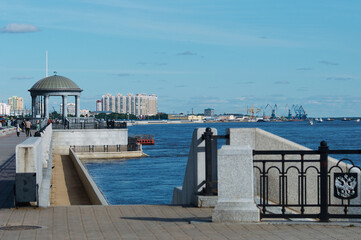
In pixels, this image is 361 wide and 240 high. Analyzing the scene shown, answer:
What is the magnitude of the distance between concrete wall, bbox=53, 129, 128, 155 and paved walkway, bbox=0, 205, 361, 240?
165 feet

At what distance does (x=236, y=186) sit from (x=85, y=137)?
55.1 m

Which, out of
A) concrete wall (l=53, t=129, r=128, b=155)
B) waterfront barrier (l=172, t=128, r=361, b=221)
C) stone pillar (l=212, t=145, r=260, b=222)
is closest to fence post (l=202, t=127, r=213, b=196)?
waterfront barrier (l=172, t=128, r=361, b=221)

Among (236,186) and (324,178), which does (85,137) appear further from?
(324,178)

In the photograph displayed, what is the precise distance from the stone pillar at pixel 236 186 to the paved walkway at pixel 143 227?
17 cm

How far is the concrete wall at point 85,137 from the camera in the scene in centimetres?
6144

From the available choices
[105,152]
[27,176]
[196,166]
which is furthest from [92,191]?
[105,152]

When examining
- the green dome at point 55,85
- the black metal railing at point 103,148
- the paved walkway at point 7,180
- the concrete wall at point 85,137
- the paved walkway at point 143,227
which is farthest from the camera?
the green dome at point 55,85

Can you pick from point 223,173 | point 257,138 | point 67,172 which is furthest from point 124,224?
point 67,172

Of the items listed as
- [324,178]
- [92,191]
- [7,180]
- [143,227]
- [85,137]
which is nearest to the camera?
[143,227]

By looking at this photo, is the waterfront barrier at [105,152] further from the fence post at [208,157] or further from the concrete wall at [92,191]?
the fence post at [208,157]

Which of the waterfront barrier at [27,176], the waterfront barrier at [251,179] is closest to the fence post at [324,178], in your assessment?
the waterfront barrier at [251,179]

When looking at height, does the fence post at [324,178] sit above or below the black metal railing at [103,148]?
above

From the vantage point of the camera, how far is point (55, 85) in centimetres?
6938

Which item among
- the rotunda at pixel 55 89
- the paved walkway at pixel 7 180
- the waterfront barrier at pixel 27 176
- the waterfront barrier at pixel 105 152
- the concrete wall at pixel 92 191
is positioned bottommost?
the waterfront barrier at pixel 105 152
